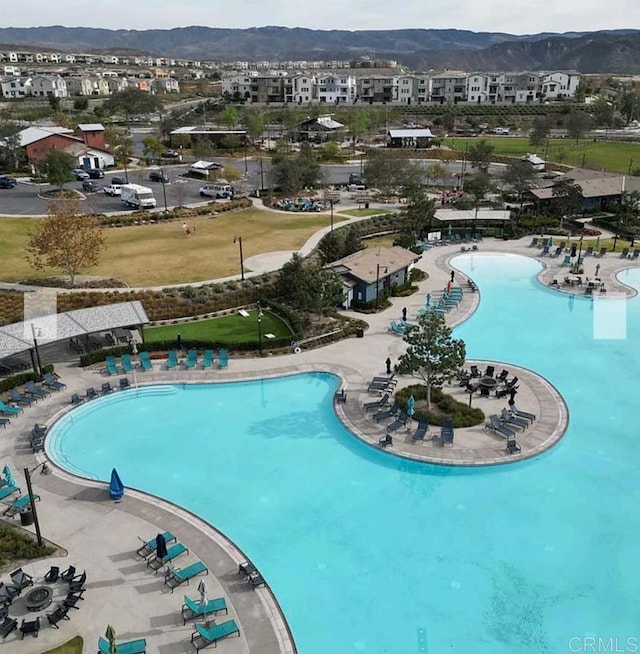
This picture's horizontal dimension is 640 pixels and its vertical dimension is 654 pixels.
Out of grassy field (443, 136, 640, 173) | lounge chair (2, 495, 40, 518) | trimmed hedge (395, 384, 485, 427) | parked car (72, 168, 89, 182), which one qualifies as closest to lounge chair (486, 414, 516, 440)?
trimmed hedge (395, 384, 485, 427)

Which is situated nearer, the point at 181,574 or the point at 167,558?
the point at 181,574

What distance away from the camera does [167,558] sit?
20.1m

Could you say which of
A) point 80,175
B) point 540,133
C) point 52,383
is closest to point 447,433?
point 52,383

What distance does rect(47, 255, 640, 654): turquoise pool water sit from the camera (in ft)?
61.0

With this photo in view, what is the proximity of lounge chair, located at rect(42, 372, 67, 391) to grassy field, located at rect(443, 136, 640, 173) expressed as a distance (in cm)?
8497

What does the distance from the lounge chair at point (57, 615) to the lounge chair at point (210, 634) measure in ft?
13.3

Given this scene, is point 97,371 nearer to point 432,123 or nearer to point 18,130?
point 18,130

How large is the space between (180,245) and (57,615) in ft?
133

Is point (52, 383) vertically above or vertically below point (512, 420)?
below

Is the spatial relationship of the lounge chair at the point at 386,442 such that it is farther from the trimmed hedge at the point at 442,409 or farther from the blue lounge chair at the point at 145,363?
the blue lounge chair at the point at 145,363

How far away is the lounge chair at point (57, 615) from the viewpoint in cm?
1753

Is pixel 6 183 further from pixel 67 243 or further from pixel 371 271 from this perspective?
pixel 371 271

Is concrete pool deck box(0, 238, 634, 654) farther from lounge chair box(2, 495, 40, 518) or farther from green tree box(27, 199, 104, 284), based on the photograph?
green tree box(27, 199, 104, 284)

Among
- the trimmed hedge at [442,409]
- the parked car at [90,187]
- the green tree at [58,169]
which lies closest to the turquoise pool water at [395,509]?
the trimmed hedge at [442,409]
